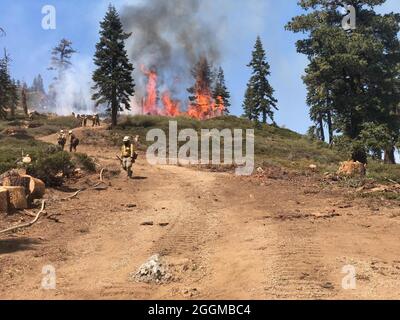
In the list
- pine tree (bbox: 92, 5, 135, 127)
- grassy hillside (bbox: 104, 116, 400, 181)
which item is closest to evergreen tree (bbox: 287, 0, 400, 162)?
grassy hillside (bbox: 104, 116, 400, 181)

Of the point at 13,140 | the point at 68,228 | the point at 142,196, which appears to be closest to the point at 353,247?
the point at 68,228

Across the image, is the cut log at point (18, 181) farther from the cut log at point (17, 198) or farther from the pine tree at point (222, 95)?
the pine tree at point (222, 95)

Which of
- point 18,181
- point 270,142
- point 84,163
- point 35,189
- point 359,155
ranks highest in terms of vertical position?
point 270,142

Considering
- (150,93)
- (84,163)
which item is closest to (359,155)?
(84,163)

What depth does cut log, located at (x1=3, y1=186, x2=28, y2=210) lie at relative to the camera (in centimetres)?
1384

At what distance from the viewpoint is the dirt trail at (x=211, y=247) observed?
7.74 meters

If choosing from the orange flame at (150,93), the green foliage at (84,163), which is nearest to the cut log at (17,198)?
the green foliage at (84,163)

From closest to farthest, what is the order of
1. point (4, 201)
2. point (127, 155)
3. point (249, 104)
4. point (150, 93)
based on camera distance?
point (4, 201)
point (127, 155)
point (249, 104)
point (150, 93)

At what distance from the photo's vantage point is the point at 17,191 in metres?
14.0

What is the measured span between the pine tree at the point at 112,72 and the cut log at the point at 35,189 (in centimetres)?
3625

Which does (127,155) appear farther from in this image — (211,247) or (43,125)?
(43,125)

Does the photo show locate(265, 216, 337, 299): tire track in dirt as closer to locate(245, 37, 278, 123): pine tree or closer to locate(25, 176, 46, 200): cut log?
locate(25, 176, 46, 200): cut log

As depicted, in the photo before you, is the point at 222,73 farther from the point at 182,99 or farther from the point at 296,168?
the point at 296,168

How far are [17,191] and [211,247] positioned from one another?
6642mm
